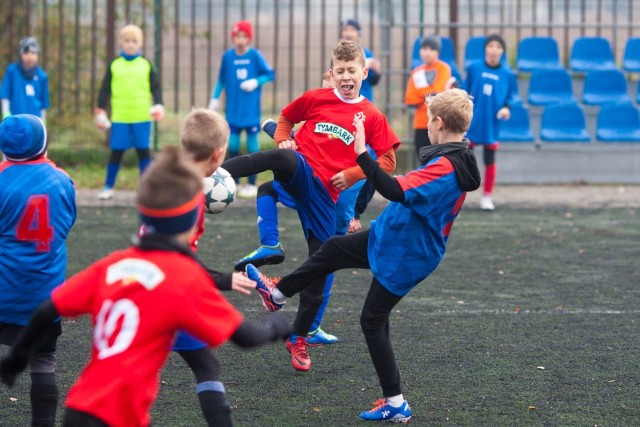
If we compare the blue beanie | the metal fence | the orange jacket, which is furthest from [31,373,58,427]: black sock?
the metal fence

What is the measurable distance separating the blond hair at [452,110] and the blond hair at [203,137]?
111cm

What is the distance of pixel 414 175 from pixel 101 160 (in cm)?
1037

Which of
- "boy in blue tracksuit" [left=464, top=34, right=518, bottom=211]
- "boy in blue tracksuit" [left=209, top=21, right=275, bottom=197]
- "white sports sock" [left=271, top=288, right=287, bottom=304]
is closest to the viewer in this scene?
"white sports sock" [left=271, top=288, right=287, bottom=304]

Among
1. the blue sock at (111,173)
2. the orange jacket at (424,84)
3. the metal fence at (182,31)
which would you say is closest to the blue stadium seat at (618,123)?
the metal fence at (182,31)

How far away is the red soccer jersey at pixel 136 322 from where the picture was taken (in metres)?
3.06

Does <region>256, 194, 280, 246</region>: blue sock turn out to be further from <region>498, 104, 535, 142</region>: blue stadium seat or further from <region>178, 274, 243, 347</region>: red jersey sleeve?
<region>498, 104, 535, 142</region>: blue stadium seat

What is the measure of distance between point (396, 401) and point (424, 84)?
757 centimetres

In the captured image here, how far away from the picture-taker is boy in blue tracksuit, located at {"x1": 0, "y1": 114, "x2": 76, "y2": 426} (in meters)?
4.23

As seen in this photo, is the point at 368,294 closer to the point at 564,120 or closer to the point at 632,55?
the point at 564,120

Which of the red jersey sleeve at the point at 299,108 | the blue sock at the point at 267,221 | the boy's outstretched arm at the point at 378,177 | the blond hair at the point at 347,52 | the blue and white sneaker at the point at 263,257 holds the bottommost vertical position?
the blue and white sneaker at the point at 263,257

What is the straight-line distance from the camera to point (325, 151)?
5.57 meters

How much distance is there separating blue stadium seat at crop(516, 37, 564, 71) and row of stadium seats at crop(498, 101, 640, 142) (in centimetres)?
87

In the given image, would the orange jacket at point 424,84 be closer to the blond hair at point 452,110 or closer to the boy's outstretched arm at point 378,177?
the blond hair at point 452,110

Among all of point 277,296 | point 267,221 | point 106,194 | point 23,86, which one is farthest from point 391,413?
point 23,86
